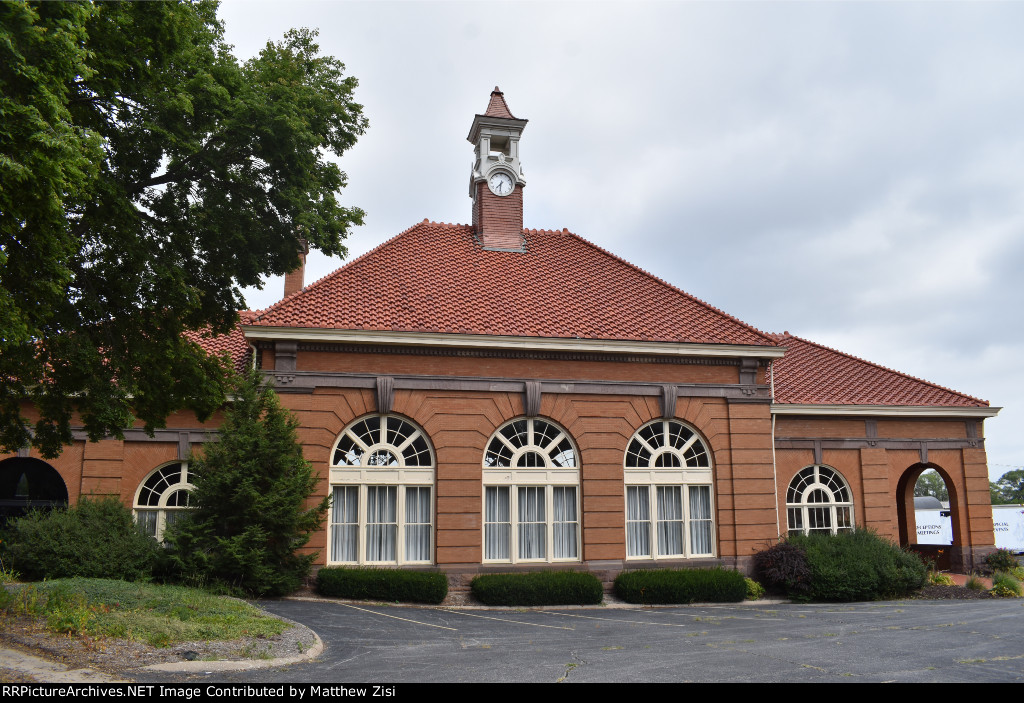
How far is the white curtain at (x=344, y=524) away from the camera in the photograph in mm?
17500

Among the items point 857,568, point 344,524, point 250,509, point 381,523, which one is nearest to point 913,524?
point 857,568

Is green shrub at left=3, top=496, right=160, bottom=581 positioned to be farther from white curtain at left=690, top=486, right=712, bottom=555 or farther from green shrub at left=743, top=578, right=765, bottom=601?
green shrub at left=743, top=578, right=765, bottom=601

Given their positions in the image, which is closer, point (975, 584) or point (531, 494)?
point (531, 494)

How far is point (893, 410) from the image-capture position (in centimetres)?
2300

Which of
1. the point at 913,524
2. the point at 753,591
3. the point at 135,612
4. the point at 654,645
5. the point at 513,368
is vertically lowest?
the point at 753,591

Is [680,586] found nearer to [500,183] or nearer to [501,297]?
[501,297]

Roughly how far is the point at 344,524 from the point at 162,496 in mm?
5113

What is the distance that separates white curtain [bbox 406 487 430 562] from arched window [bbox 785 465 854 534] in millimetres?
10696

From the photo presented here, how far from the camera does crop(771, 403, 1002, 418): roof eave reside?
72.4 feet

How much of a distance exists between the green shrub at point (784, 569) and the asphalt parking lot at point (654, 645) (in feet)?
4.36

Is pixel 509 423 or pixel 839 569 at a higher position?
pixel 509 423

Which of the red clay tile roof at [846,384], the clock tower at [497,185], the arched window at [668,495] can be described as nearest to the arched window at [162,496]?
the clock tower at [497,185]

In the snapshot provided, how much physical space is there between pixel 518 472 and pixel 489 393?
2.02 m

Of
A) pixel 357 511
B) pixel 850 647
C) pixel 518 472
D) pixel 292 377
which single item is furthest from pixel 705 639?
pixel 292 377
